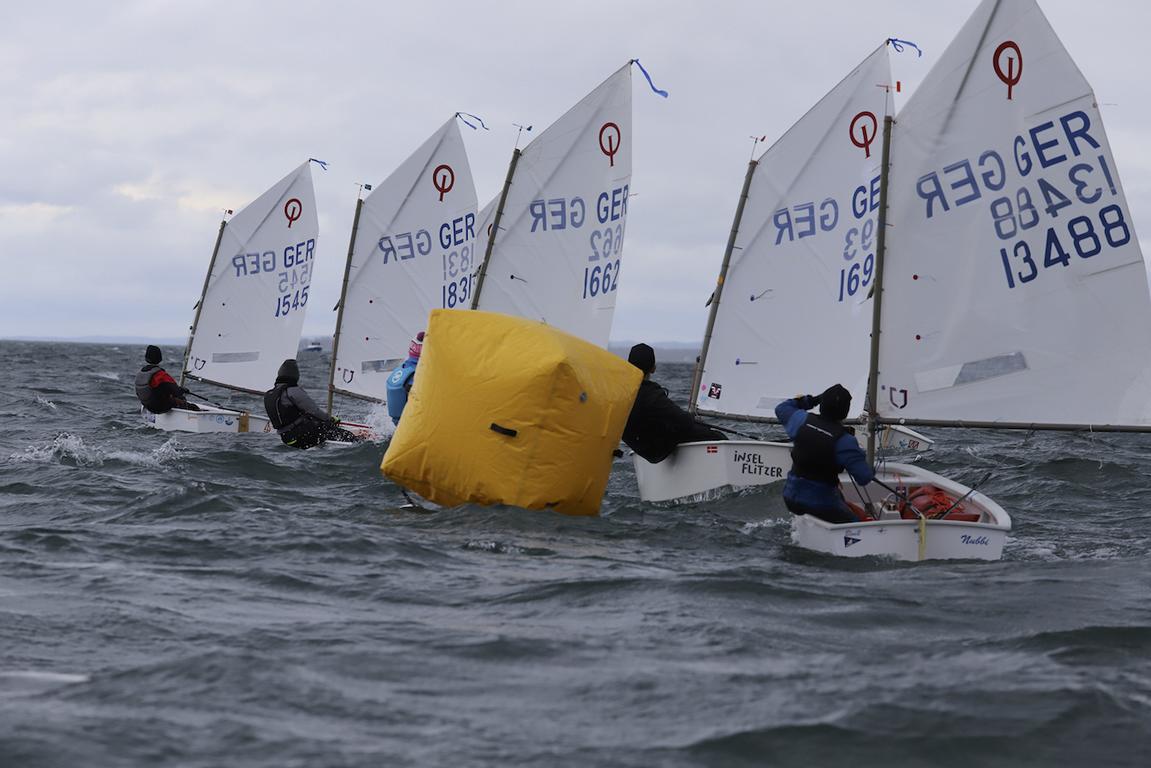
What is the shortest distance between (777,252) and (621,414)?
5.68m

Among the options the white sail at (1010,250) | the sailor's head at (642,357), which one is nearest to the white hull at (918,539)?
the white sail at (1010,250)

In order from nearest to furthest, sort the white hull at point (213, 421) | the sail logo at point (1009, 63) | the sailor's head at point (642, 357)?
the sail logo at point (1009, 63) → the sailor's head at point (642, 357) → the white hull at point (213, 421)

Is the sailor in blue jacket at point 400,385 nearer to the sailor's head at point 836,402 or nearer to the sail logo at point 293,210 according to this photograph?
the sailor's head at point 836,402

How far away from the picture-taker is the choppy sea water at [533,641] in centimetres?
562

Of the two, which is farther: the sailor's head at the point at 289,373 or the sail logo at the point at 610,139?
the sail logo at the point at 610,139

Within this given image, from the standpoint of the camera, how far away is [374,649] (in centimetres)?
689

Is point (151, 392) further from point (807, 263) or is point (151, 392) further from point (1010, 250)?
point (1010, 250)

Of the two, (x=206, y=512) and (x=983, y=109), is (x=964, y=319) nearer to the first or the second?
(x=983, y=109)

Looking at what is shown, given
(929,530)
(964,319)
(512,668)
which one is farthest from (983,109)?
(512,668)

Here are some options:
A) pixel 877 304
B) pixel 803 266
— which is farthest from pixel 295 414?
pixel 877 304

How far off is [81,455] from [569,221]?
296 inches

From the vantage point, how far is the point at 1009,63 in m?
11.9

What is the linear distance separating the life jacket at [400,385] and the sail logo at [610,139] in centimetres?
582

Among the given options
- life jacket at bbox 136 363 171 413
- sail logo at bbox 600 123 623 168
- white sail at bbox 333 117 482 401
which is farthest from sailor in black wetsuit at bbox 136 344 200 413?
sail logo at bbox 600 123 623 168
